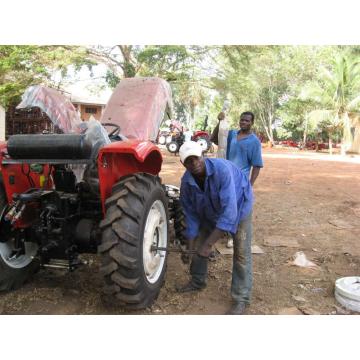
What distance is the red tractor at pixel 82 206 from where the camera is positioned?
3.12 metres

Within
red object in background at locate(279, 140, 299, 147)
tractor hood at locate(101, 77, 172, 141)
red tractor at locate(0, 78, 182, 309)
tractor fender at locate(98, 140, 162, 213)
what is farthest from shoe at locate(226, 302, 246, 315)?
red object in background at locate(279, 140, 299, 147)

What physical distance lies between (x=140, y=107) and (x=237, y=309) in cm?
285

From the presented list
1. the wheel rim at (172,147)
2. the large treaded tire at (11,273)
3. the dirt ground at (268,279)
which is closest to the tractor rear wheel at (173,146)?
the wheel rim at (172,147)

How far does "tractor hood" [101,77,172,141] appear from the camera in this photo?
17.0 ft

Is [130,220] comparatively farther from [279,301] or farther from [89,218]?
[279,301]

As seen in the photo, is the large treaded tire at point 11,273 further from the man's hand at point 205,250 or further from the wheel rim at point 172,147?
the wheel rim at point 172,147

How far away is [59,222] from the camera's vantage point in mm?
3416

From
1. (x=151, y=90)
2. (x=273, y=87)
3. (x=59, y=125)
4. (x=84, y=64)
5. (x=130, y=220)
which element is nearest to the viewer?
(x=130, y=220)

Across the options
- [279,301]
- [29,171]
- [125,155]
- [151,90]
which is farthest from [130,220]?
[151,90]

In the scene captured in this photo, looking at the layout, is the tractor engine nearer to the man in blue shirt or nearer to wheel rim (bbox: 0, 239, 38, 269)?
wheel rim (bbox: 0, 239, 38, 269)

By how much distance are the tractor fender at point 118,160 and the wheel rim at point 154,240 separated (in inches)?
15.2

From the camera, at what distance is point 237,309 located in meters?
3.58

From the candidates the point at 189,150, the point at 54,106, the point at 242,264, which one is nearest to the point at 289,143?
the point at 242,264

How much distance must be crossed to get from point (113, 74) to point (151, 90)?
11.7 meters
